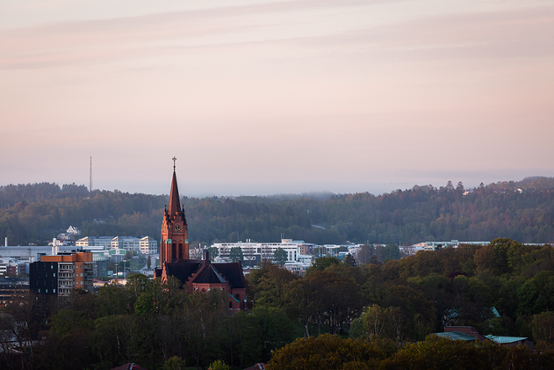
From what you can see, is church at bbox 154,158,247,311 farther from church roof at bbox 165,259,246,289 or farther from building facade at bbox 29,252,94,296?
building facade at bbox 29,252,94,296

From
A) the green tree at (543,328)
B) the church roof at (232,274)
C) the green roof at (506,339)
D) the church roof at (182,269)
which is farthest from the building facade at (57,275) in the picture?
the green tree at (543,328)

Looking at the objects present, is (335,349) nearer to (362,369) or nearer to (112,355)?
(362,369)

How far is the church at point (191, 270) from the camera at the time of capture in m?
108

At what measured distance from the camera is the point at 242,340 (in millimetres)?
87125

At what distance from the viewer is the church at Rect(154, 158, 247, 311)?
108m

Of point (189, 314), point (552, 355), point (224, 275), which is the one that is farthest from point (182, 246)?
point (552, 355)

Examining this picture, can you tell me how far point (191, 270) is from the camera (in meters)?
112

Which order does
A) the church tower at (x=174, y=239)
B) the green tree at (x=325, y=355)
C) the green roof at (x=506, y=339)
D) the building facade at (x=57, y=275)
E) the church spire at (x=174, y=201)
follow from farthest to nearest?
1. the building facade at (x=57, y=275)
2. the church spire at (x=174, y=201)
3. the church tower at (x=174, y=239)
4. the green roof at (x=506, y=339)
5. the green tree at (x=325, y=355)

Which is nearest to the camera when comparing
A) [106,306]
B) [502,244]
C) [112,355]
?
[112,355]

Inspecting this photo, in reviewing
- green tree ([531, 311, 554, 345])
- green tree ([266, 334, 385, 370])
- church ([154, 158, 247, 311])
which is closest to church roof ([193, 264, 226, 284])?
church ([154, 158, 247, 311])

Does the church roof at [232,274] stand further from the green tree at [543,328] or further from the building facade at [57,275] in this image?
the green tree at [543,328]

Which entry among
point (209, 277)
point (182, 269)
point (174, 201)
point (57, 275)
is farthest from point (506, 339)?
point (57, 275)

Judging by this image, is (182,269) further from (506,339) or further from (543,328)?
(543,328)

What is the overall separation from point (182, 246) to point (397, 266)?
140 ft
